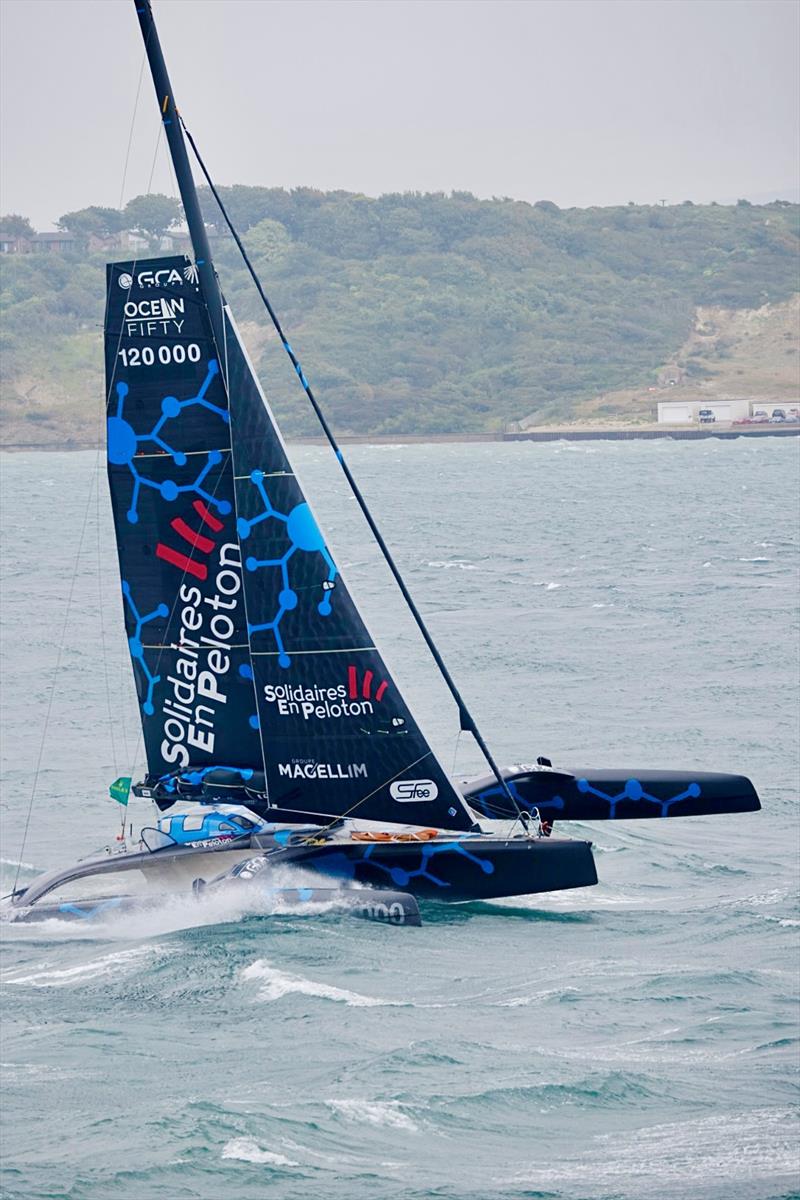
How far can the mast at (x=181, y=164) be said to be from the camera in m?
16.8

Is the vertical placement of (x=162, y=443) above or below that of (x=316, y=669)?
above

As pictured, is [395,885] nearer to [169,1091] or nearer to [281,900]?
[281,900]

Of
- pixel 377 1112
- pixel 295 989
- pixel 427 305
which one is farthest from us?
pixel 427 305

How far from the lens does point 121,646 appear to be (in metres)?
39.2

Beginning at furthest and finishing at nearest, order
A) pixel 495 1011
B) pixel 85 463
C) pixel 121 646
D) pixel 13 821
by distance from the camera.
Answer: pixel 85 463 < pixel 121 646 < pixel 13 821 < pixel 495 1011

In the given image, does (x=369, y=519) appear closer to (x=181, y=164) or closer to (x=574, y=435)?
(x=181, y=164)

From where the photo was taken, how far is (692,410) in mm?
153125

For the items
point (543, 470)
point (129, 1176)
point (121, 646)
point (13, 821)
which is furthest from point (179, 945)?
point (543, 470)

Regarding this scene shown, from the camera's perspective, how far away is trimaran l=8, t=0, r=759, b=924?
668 inches

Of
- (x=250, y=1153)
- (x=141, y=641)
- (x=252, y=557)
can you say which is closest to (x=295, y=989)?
(x=250, y=1153)

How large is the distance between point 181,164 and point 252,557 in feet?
11.2

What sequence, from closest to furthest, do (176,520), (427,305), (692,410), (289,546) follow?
(289,546) → (176,520) → (692,410) → (427,305)

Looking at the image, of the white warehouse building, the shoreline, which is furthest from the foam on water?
the white warehouse building

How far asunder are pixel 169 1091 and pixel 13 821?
1015 cm
